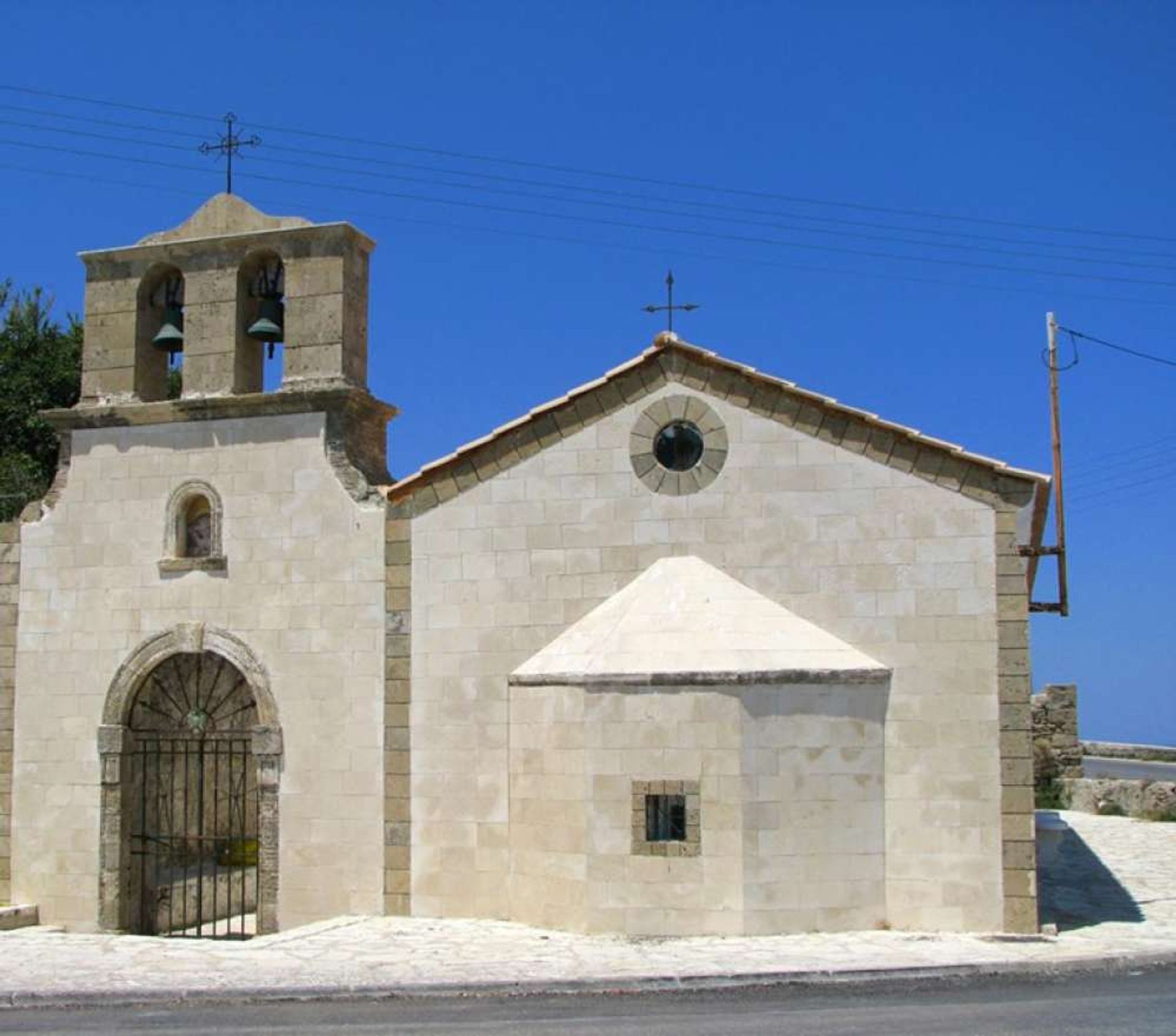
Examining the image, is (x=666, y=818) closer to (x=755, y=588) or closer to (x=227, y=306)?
(x=755, y=588)

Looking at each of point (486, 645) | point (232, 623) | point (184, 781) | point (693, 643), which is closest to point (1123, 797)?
point (693, 643)

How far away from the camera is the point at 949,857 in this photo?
13.2m

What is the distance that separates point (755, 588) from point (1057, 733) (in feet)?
49.6

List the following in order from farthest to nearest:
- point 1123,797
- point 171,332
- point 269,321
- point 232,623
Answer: point 1123,797 < point 171,332 < point 269,321 < point 232,623

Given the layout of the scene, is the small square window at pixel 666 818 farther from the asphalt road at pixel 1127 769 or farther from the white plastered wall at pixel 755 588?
the asphalt road at pixel 1127 769

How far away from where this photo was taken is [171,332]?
53.2ft

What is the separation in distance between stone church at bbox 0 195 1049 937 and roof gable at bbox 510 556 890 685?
4 cm

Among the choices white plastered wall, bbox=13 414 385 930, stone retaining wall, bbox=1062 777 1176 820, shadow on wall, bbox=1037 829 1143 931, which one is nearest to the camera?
shadow on wall, bbox=1037 829 1143 931

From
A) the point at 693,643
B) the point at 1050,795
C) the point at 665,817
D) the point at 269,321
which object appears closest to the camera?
the point at 665,817

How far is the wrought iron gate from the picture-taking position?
15.7 m

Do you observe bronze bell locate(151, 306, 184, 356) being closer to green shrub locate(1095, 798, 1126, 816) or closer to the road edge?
the road edge

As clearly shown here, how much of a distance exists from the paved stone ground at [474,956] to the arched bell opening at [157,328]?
20.3ft

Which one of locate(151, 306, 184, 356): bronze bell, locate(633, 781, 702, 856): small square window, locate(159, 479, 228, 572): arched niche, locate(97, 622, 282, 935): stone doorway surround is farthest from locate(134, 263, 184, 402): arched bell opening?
locate(633, 781, 702, 856): small square window

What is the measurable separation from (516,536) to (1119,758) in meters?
24.0
